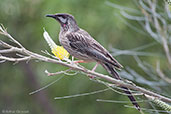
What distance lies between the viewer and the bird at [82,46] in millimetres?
2756

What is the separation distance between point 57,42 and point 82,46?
5.25ft

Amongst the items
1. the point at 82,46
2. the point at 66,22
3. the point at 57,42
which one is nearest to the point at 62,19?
the point at 66,22

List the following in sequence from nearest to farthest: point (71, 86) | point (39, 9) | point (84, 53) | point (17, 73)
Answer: point (84, 53)
point (71, 86)
point (39, 9)
point (17, 73)

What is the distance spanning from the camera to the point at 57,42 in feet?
15.3

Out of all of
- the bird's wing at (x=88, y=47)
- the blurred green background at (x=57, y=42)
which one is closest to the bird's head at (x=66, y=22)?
the bird's wing at (x=88, y=47)

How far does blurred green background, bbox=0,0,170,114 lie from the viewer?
4766 millimetres

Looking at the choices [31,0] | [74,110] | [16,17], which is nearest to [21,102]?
[74,110]

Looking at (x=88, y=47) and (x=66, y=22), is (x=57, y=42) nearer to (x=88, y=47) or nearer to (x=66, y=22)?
(x=66, y=22)

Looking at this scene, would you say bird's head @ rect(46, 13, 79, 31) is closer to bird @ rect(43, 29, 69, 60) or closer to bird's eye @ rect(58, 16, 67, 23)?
bird's eye @ rect(58, 16, 67, 23)

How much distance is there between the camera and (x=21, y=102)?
6.31 metres

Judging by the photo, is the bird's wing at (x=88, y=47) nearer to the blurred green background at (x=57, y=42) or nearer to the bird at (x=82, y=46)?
the bird at (x=82, y=46)

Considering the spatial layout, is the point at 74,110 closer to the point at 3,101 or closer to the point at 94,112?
the point at 94,112

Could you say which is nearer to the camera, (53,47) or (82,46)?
(53,47)

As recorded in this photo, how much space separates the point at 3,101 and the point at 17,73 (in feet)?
2.02
